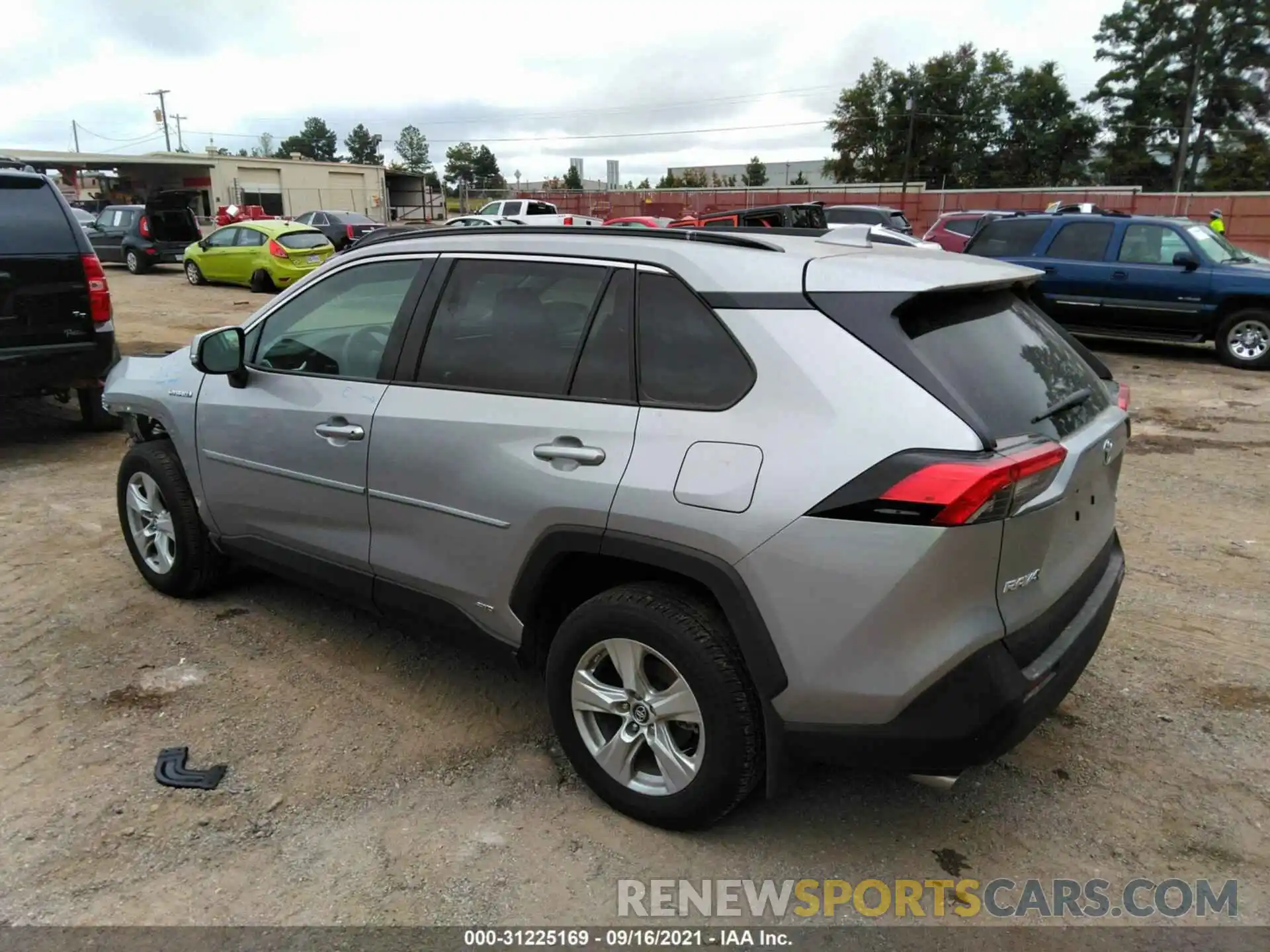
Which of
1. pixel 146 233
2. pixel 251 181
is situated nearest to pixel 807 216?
pixel 146 233

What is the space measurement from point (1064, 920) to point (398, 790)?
6.73 feet

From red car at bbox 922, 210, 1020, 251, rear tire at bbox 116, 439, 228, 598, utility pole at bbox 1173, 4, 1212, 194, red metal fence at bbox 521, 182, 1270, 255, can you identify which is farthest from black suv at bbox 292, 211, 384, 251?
utility pole at bbox 1173, 4, 1212, 194

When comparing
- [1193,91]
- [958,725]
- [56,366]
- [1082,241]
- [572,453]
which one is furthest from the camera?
[1193,91]

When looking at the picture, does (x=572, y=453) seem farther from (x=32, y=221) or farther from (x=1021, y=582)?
(x=32, y=221)

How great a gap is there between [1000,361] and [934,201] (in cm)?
3770

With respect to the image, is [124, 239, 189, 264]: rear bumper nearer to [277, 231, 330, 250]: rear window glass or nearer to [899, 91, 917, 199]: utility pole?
[277, 231, 330, 250]: rear window glass

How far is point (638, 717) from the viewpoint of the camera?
2.76 metres

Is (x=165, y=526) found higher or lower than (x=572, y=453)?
lower

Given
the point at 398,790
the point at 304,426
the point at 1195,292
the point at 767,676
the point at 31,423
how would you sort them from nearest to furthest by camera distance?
the point at 767,676, the point at 398,790, the point at 304,426, the point at 31,423, the point at 1195,292

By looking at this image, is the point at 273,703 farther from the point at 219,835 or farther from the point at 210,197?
the point at 210,197

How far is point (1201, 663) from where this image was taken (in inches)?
153

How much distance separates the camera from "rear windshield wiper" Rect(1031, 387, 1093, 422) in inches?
102

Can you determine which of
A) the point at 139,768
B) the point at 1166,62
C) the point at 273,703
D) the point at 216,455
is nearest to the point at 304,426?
the point at 216,455

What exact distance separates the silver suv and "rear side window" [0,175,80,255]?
4281 millimetres
